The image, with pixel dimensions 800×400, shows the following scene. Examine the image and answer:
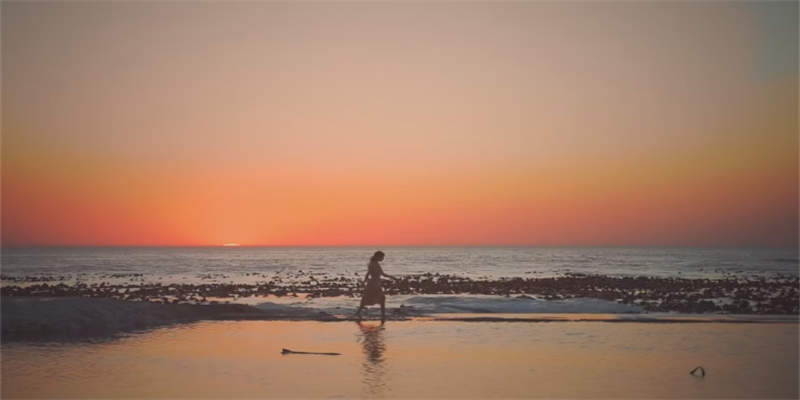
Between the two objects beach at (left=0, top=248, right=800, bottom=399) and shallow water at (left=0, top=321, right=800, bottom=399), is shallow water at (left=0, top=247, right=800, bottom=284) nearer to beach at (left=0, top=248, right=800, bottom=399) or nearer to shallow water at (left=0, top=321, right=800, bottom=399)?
beach at (left=0, top=248, right=800, bottom=399)

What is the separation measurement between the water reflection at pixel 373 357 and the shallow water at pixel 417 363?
3 centimetres

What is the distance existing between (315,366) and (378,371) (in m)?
1.38

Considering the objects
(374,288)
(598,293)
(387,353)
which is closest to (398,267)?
(598,293)

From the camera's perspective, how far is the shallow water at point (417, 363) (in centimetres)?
1105

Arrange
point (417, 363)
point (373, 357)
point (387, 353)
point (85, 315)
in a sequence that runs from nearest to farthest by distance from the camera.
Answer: point (417, 363)
point (373, 357)
point (387, 353)
point (85, 315)

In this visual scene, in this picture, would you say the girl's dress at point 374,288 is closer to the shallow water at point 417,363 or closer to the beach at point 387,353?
the beach at point 387,353

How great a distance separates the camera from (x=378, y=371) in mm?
12523

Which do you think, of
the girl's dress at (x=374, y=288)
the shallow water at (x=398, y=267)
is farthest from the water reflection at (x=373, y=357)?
the shallow water at (x=398, y=267)

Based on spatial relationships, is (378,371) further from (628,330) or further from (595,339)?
(628,330)

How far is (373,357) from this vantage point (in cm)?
1415

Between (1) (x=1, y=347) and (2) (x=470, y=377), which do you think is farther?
(1) (x=1, y=347)

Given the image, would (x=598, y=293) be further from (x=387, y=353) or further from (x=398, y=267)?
(x=398, y=267)

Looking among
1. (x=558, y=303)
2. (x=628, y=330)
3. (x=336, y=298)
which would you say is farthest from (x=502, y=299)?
(x=628, y=330)

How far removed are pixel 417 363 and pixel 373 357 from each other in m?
1.17
